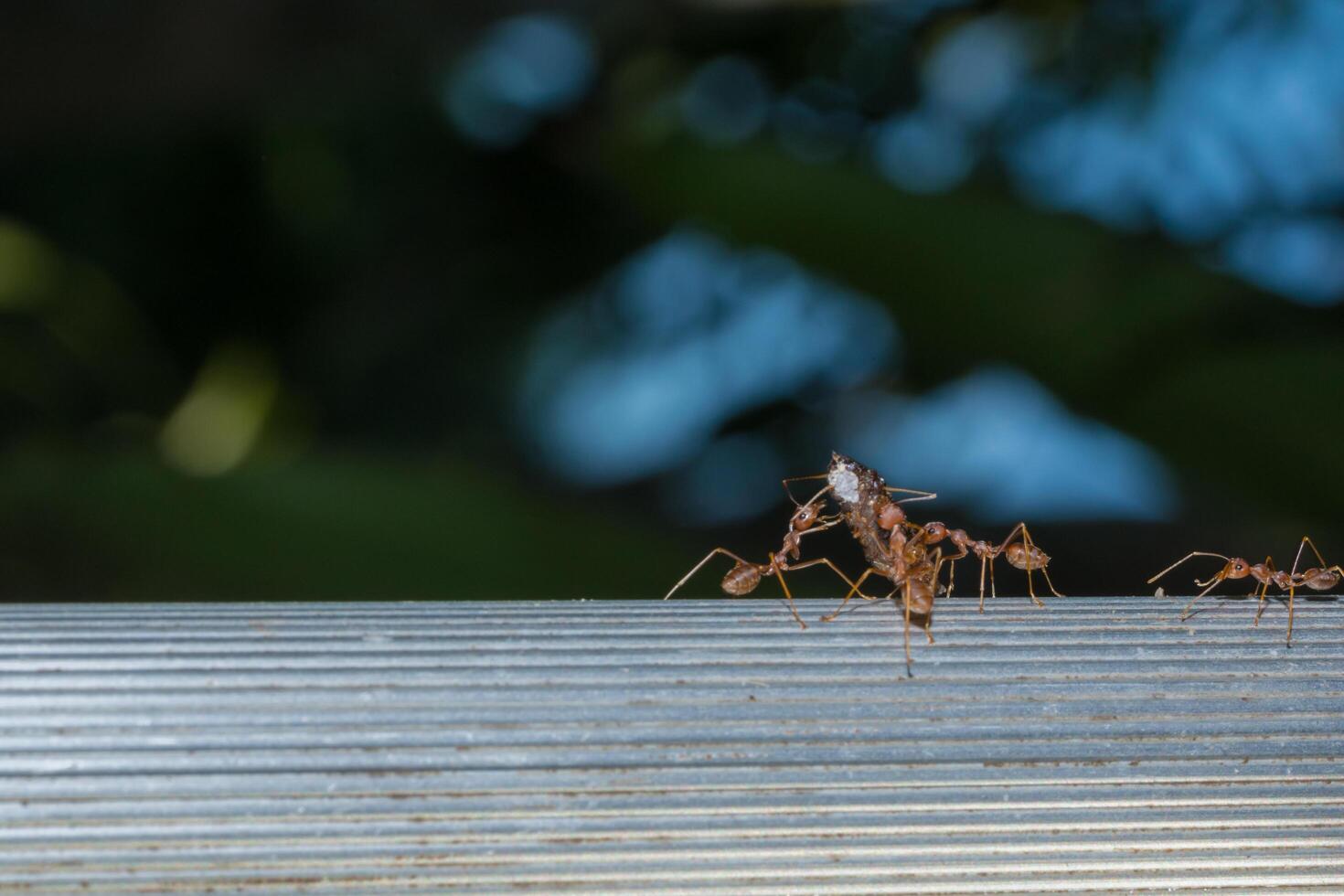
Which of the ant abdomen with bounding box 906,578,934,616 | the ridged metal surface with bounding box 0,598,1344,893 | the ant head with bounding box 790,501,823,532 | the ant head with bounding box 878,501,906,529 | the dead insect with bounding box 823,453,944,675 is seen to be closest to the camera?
the ridged metal surface with bounding box 0,598,1344,893

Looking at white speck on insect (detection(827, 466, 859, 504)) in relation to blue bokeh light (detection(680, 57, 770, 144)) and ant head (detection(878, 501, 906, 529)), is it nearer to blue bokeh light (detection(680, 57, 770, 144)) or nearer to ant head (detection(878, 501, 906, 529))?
ant head (detection(878, 501, 906, 529))

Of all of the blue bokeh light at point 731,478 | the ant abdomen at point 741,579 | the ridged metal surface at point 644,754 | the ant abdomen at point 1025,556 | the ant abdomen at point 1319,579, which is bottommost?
the ridged metal surface at point 644,754

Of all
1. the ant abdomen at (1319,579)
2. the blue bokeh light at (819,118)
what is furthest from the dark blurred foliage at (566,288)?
the ant abdomen at (1319,579)

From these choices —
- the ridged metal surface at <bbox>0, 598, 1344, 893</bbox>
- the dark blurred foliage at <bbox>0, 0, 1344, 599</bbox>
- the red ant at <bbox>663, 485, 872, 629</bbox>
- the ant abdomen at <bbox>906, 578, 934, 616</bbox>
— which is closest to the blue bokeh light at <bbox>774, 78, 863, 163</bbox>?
the dark blurred foliage at <bbox>0, 0, 1344, 599</bbox>

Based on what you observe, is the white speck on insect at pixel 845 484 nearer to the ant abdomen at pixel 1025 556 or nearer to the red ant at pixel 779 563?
the red ant at pixel 779 563

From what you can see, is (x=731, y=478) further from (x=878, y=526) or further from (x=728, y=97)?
(x=878, y=526)

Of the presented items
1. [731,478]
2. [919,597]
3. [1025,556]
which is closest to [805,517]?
[1025,556]
